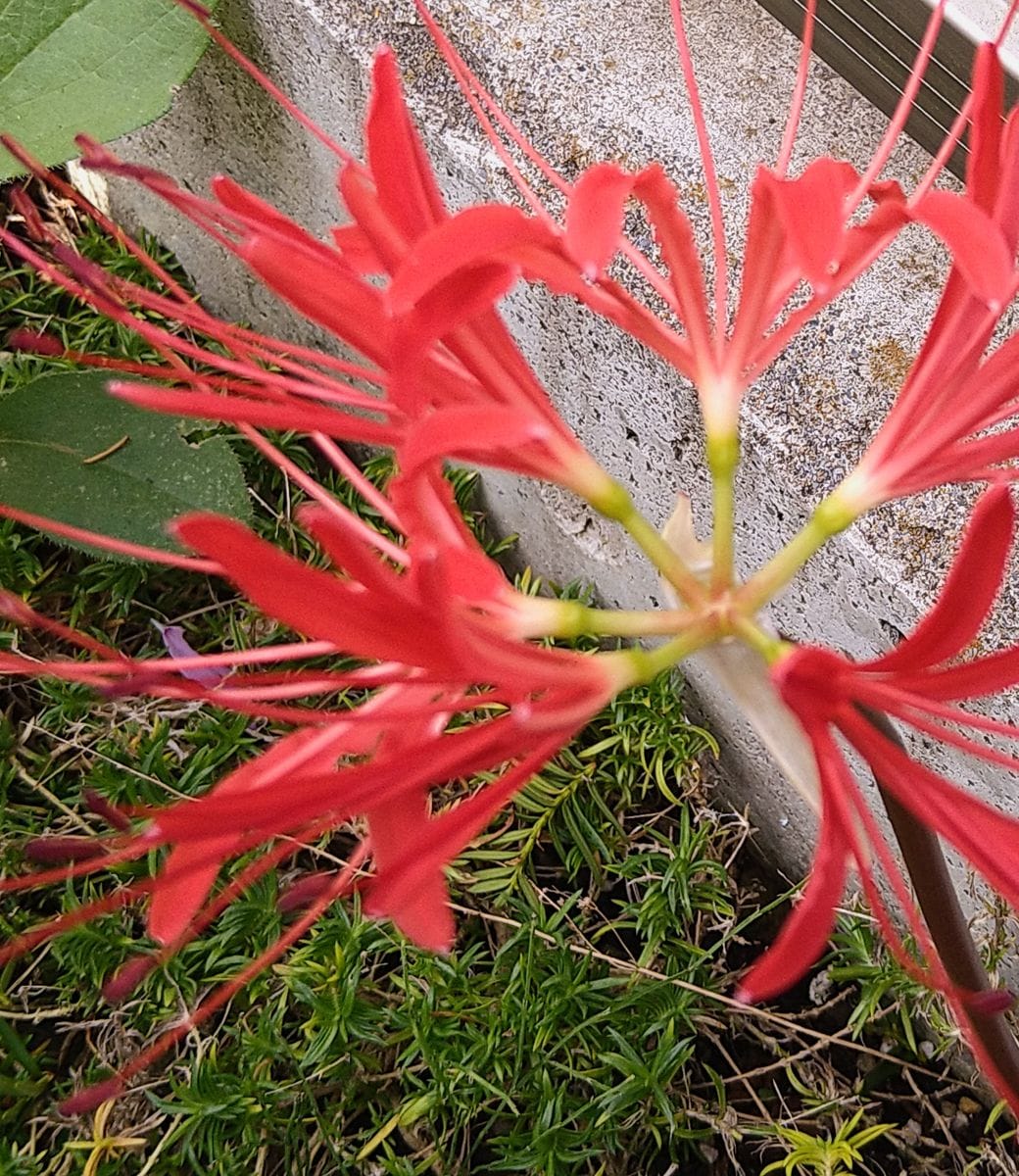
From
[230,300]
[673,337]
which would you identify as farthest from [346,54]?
[673,337]

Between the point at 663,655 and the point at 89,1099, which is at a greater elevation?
the point at 663,655

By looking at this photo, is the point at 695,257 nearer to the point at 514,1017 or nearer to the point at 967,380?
the point at 967,380

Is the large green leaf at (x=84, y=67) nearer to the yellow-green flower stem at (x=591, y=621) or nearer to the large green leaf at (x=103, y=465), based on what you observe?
the large green leaf at (x=103, y=465)

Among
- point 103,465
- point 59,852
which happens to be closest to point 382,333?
point 59,852

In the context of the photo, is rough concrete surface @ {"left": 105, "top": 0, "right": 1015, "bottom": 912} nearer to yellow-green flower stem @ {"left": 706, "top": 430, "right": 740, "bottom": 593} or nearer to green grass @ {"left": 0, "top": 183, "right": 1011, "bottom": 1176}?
green grass @ {"left": 0, "top": 183, "right": 1011, "bottom": 1176}

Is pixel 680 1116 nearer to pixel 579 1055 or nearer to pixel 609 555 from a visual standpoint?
pixel 579 1055

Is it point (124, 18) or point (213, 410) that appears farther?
point (124, 18)

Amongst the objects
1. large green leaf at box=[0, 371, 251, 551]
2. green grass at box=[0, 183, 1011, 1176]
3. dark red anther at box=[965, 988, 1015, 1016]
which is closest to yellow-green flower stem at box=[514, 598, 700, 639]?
dark red anther at box=[965, 988, 1015, 1016]
